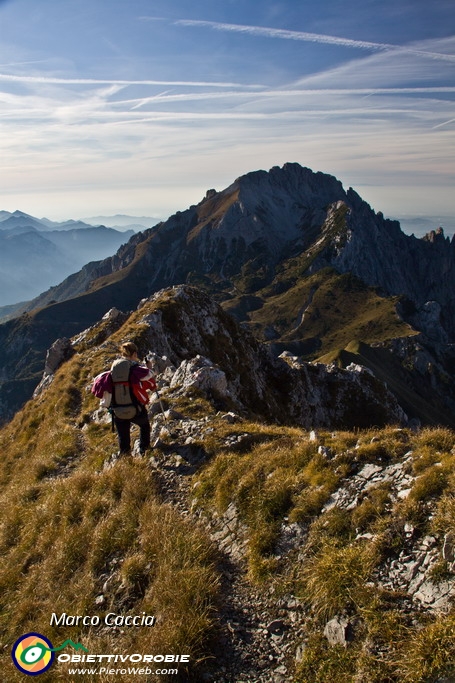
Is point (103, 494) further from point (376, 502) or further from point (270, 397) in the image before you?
point (270, 397)

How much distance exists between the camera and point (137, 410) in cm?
1383

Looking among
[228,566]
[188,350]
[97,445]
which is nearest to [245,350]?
[188,350]

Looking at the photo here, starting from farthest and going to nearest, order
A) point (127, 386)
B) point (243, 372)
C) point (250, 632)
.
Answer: point (243, 372) → point (127, 386) → point (250, 632)

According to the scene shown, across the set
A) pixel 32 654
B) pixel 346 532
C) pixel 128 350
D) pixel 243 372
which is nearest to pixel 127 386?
pixel 128 350

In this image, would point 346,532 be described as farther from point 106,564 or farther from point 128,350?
point 128,350

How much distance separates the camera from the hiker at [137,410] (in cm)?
1355

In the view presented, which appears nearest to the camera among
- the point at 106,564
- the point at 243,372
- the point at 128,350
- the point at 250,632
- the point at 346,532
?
the point at 250,632

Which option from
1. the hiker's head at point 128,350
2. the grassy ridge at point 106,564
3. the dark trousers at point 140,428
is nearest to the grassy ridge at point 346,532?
Result: the grassy ridge at point 106,564

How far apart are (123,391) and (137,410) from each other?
809 millimetres

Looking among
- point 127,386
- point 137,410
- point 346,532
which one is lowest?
point 346,532

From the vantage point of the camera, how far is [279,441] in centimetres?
1273

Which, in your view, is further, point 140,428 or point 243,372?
point 243,372

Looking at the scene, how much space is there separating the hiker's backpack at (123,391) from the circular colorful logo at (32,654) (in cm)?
660

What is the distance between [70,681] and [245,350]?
146 feet
